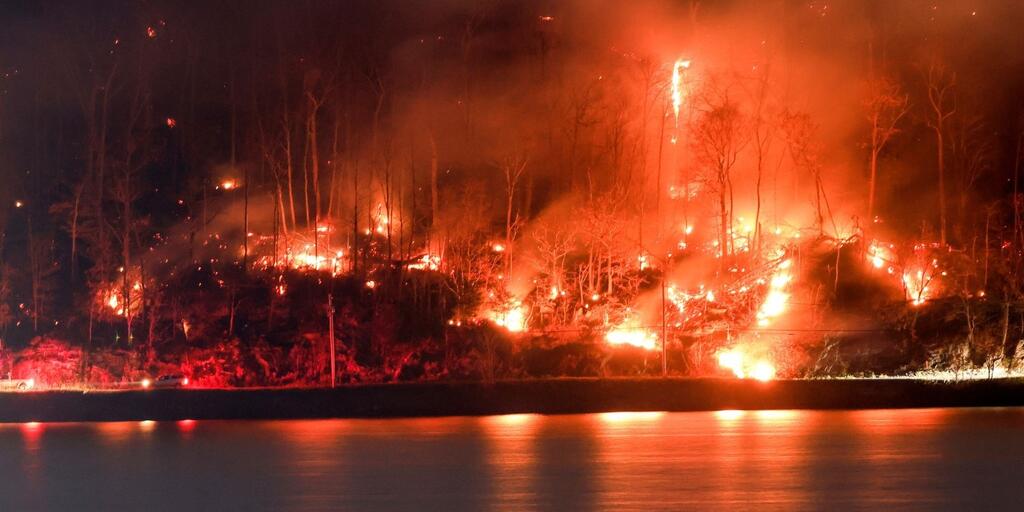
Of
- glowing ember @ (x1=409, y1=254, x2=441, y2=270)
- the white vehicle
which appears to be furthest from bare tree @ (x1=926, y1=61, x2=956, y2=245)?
the white vehicle

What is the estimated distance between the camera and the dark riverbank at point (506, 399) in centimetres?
2962

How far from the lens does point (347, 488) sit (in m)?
16.2

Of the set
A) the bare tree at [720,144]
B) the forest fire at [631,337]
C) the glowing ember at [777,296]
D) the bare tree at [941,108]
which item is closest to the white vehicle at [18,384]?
the forest fire at [631,337]

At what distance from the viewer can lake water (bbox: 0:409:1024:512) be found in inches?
596

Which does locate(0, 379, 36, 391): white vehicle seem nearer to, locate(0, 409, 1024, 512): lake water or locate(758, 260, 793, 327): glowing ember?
locate(0, 409, 1024, 512): lake water

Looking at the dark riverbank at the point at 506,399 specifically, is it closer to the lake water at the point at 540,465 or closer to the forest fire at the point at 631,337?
the lake water at the point at 540,465

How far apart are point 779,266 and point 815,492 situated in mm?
27469

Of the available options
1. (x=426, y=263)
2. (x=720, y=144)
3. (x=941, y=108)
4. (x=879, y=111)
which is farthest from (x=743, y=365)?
(x=941, y=108)

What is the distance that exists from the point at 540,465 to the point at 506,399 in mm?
12061

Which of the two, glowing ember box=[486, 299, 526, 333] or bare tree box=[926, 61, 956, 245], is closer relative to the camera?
glowing ember box=[486, 299, 526, 333]

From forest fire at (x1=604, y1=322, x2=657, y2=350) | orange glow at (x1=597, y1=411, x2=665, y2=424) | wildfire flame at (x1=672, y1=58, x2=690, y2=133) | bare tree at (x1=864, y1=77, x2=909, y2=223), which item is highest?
wildfire flame at (x1=672, y1=58, x2=690, y2=133)

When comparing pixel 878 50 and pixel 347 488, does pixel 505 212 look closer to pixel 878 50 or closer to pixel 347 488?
pixel 878 50

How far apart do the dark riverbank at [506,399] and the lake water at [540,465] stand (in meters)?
3.06

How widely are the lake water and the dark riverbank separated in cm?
306
